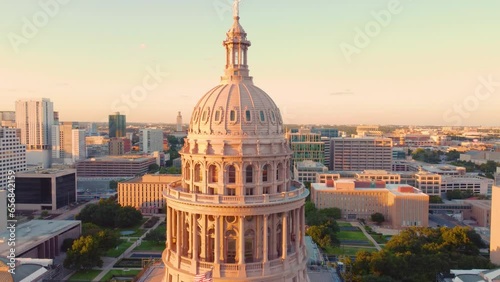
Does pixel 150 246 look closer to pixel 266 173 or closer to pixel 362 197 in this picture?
pixel 266 173

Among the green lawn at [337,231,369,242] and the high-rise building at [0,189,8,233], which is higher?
the high-rise building at [0,189,8,233]

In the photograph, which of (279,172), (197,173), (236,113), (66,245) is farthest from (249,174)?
(66,245)

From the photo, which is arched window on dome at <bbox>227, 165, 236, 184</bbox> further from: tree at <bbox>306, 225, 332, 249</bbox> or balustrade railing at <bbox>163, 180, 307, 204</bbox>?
tree at <bbox>306, 225, 332, 249</bbox>

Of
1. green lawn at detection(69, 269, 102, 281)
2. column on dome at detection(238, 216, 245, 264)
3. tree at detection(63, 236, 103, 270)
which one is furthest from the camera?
tree at detection(63, 236, 103, 270)

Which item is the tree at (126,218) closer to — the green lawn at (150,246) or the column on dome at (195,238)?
the green lawn at (150,246)

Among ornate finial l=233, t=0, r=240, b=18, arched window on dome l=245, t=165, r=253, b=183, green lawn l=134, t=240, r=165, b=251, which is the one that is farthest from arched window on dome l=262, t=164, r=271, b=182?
green lawn l=134, t=240, r=165, b=251
